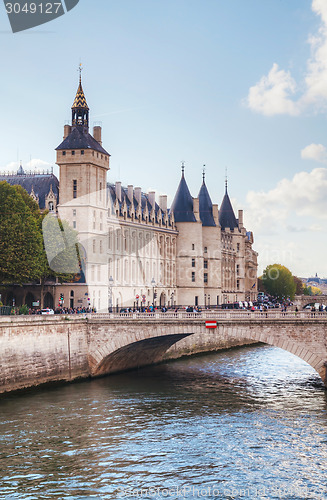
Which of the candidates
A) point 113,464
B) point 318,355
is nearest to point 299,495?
point 113,464

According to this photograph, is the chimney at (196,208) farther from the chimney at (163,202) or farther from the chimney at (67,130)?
the chimney at (67,130)

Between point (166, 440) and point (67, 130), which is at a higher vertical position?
point (67, 130)

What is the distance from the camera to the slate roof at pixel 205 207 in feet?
397

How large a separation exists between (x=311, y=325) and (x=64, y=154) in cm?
4093

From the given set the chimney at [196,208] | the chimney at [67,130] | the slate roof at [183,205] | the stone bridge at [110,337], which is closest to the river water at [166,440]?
the stone bridge at [110,337]

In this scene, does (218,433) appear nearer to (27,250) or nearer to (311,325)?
(311,325)

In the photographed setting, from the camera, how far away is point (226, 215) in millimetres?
138625

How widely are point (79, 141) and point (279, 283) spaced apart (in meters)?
110

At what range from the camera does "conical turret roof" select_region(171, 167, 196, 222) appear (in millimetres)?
117000

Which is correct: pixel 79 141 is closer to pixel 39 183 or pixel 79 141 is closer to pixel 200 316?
pixel 39 183

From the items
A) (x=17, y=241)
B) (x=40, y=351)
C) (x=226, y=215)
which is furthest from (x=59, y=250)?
(x=226, y=215)

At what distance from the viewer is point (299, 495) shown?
29.6 m

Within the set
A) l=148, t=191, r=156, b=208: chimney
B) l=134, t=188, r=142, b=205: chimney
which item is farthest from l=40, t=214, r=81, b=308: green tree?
l=148, t=191, r=156, b=208: chimney

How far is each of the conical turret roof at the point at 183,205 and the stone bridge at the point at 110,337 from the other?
5509cm
